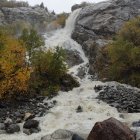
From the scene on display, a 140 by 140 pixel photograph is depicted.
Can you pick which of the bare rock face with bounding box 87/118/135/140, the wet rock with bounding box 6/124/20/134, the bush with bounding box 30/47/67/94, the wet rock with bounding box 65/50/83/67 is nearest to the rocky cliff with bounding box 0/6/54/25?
the wet rock with bounding box 65/50/83/67

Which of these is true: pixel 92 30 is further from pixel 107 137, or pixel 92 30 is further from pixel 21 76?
pixel 107 137

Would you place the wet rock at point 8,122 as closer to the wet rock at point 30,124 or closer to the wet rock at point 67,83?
the wet rock at point 30,124

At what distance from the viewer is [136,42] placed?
186 feet

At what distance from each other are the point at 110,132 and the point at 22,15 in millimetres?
59251

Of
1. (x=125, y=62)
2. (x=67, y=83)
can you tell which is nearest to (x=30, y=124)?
(x=67, y=83)

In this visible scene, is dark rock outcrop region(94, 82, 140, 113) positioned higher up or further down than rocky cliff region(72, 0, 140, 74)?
further down

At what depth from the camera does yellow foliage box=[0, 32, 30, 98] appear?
43625 mm

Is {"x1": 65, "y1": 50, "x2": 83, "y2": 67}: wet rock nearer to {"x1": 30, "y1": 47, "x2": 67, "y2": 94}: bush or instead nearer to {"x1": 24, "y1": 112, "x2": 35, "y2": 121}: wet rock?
{"x1": 30, "y1": 47, "x2": 67, "y2": 94}: bush

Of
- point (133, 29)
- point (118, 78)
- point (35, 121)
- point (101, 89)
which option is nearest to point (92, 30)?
point (133, 29)

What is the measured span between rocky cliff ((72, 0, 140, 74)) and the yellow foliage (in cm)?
2208

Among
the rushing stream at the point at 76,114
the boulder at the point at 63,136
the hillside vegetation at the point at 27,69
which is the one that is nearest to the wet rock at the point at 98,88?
the rushing stream at the point at 76,114

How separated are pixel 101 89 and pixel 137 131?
16456 mm

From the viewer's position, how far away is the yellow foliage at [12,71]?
143ft

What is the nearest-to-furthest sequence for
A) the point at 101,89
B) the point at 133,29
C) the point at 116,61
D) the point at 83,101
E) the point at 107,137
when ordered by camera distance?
the point at 107,137 → the point at 83,101 → the point at 101,89 → the point at 116,61 → the point at 133,29
